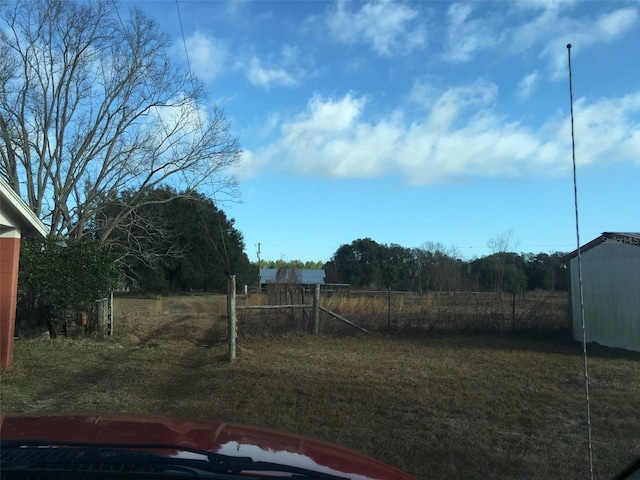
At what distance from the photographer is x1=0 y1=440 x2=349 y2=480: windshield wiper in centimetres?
198

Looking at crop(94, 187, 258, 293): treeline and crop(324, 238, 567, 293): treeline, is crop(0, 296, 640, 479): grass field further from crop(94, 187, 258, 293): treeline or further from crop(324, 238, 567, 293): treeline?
crop(324, 238, 567, 293): treeline

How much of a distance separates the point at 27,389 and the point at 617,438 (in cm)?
928

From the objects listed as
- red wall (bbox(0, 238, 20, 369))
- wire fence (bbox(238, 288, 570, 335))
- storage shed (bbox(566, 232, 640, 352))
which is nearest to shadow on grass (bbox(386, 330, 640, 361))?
wire fence (bbox(238, 288, 570, 335))

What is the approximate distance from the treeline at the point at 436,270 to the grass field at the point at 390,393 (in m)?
16.7

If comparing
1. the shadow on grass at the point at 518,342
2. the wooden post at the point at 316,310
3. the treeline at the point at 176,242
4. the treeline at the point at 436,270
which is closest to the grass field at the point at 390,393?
the shadow on grass at the point at 518,342

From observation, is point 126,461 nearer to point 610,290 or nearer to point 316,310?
point 316,310

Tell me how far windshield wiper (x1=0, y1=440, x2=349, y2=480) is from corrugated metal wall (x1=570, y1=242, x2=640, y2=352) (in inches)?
593

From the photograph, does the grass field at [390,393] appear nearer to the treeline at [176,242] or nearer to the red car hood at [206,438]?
the red car hood at [206,438]

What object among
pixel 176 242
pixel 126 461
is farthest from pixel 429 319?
pixel 176 242

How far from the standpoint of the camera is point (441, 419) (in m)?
7.66

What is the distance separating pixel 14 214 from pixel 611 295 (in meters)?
15.3

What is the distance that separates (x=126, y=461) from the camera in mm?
2070

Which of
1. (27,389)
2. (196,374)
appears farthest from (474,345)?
(27,389)

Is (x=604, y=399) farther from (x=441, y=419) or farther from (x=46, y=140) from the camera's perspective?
(x=46, y=140)
